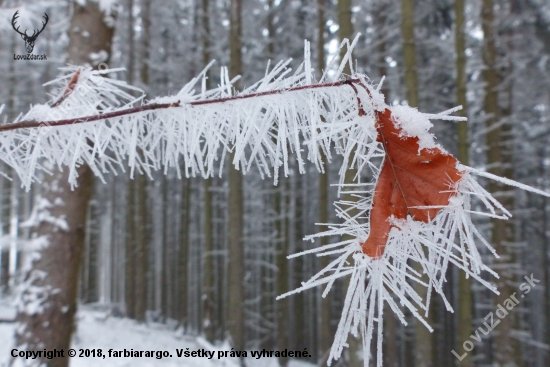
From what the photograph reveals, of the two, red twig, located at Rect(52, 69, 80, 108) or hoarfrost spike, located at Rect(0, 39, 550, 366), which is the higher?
red twig, located at Rect(52, 69, 80, 108)

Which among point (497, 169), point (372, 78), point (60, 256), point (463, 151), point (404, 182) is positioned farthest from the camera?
point (372, 78)

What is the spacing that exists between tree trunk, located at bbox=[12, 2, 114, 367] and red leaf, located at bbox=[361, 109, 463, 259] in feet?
9.99

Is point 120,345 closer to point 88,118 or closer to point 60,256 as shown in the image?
point 60,256

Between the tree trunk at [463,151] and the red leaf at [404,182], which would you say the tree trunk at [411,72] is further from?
the red leaf at [404,182]

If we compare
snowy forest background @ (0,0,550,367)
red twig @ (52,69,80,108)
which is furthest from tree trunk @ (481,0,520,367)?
red twig @ (52,69,80,108)

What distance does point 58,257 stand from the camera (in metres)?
3.28

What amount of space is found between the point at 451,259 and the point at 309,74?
41 centimetres

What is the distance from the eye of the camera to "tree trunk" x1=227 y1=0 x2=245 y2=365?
8.27 m

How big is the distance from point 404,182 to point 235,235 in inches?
310

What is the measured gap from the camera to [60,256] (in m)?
3.29

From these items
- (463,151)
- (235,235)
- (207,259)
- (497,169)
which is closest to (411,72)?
(463,151)

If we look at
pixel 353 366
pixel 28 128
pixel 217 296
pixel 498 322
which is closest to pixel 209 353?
pixel 353 366

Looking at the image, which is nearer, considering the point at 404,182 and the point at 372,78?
the point at 404,182

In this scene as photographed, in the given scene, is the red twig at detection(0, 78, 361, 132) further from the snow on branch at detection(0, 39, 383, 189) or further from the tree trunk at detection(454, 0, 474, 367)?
the tree trunk at detection(454, 0, 474, 367)
